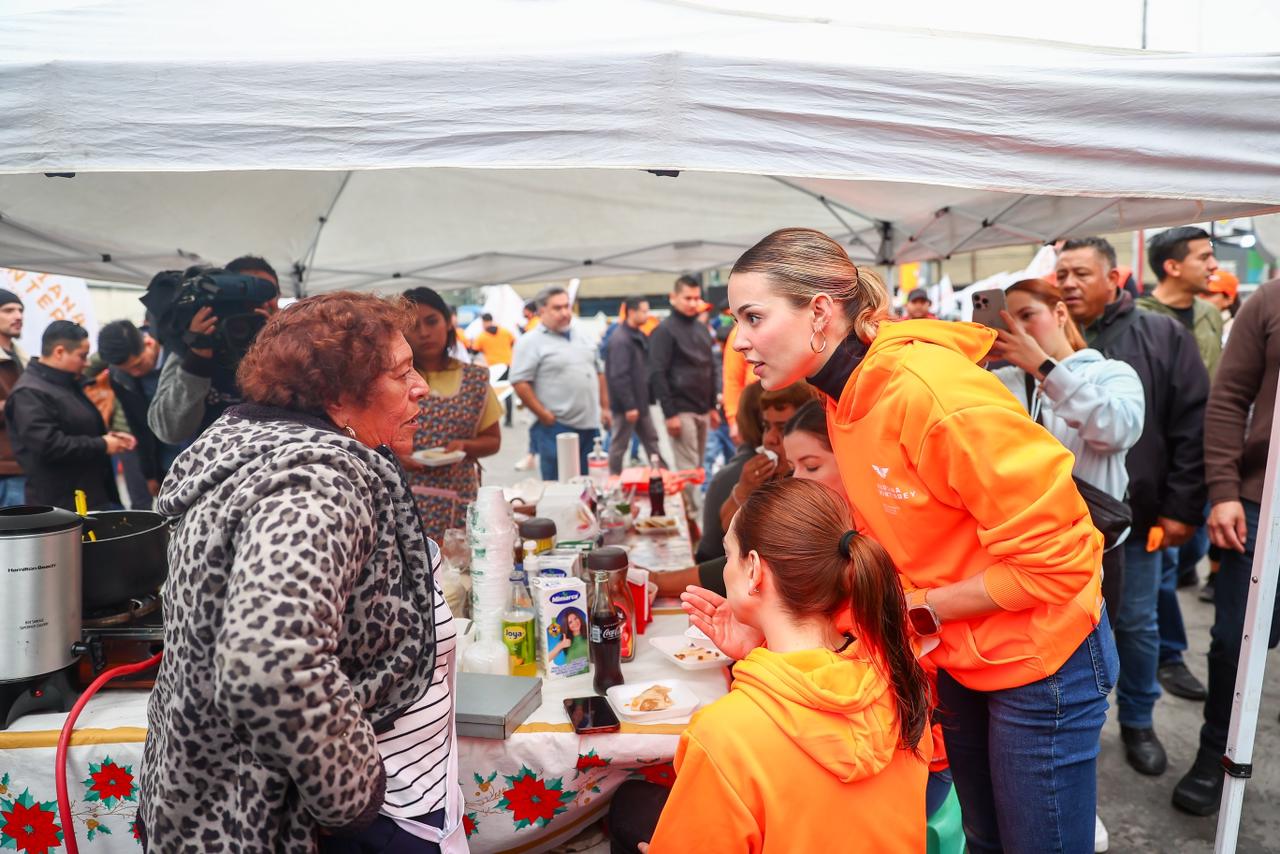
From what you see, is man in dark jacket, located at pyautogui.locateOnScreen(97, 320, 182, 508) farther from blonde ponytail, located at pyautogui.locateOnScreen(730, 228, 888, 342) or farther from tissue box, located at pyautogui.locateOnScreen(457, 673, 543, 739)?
blonde ponytail, located at pyautogui.locateOnScreen(730, 228, 888, 342)

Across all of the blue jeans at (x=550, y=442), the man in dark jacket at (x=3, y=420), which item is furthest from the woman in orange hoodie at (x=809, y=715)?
the blue jeans at (x=550, y=442)

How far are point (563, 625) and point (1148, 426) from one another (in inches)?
98.8

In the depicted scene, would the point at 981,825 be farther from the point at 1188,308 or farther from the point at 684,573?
the point at 1188,308

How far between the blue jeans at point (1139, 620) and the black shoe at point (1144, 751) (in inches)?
5.4

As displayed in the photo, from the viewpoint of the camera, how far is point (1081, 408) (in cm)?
241

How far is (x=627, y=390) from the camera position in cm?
799

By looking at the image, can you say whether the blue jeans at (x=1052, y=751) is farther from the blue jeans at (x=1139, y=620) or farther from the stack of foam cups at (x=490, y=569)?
the blue jeans at (x=1139, y=620)

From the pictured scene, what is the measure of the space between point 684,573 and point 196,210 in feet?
11.3

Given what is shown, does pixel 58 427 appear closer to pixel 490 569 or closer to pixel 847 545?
pixel 490 569

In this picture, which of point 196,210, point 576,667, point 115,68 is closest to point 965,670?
point 576,667

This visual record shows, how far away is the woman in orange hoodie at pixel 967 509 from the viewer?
1524 millimetres

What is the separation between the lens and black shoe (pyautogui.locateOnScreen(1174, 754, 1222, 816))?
10.00 feet

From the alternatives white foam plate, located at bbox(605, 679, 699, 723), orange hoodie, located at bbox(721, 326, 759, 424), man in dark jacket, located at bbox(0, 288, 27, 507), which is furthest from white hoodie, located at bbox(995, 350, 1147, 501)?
man in dark jacket, located at bbox(0, 288, 27, 507)

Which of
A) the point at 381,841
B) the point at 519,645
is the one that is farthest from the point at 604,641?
the point at 381,841
